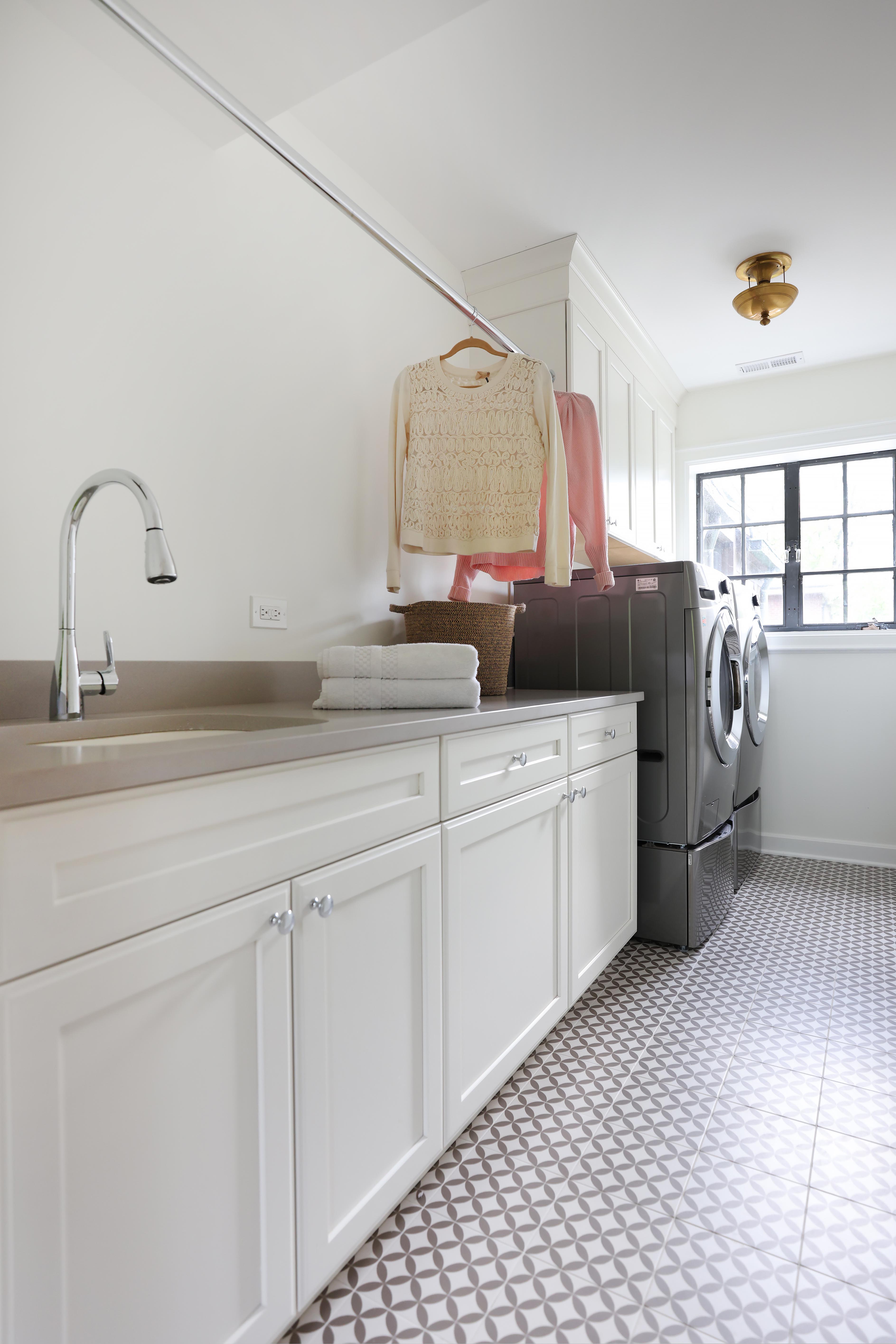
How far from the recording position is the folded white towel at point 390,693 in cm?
151

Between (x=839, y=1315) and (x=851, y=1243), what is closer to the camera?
(x=839, y=1315)

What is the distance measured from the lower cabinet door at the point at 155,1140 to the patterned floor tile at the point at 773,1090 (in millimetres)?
1102

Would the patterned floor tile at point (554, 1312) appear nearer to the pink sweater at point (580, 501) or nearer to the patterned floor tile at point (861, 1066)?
the patterned floor tile at point (861, 1066)

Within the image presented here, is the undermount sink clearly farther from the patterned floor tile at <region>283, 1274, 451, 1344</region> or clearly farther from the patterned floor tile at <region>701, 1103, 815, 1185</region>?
the patterned floor tile at <region>701, 1103, 815, 1185</region>

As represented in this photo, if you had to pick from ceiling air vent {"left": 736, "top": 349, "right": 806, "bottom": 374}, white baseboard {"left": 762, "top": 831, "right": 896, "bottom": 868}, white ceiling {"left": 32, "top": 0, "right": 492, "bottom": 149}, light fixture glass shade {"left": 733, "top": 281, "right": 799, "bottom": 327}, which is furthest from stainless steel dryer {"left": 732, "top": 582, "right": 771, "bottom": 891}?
white ceiling {"left": 32, "top": 0, "right": 492, "bottom": 149}

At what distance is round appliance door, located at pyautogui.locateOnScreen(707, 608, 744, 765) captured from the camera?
8.32ft

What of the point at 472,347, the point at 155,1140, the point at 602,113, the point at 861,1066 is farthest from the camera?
the point at 472,347

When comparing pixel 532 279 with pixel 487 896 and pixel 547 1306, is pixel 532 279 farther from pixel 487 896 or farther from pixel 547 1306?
pixel 547 1306

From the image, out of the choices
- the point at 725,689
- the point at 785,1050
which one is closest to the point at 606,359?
the point at 725,689

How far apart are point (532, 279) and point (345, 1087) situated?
104 inches

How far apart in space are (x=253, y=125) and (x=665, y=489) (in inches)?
115

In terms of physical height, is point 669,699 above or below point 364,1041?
above

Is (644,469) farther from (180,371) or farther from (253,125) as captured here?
(253,125)

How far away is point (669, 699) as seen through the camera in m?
2.50
